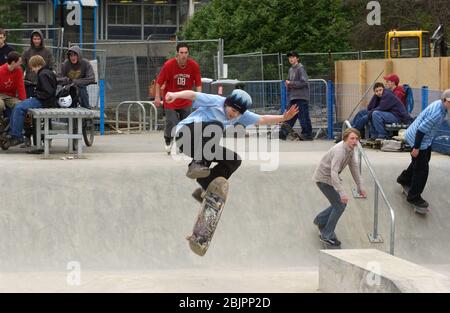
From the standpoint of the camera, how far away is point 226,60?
25312 mm

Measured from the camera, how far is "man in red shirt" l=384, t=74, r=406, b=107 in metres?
17.5

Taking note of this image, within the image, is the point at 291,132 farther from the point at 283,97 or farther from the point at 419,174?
the point at 419,174

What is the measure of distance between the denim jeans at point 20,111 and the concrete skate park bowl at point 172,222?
0.94 metres

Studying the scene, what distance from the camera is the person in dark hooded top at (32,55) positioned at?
15922 millimetres

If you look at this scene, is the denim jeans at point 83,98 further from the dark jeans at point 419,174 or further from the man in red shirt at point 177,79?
the dark jeans at point 419,174

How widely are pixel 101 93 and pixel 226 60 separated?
20.3 feet

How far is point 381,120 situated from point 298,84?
2061 mm

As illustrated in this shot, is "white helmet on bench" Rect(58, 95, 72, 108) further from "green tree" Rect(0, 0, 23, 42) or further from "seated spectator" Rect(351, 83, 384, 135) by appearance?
"green tree" Rect(0, 0, 23, 42)

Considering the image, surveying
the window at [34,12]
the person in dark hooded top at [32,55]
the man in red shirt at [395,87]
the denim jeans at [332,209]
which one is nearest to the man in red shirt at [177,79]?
the person in dark hooded top at [32,55]

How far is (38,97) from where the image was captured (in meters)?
15.1

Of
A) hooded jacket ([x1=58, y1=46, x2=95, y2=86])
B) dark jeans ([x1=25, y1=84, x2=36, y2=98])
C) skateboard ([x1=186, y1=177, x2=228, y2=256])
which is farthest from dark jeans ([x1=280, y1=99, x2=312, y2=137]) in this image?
skateboard ([x1=186, y1=177, x2=228, y2=256])
